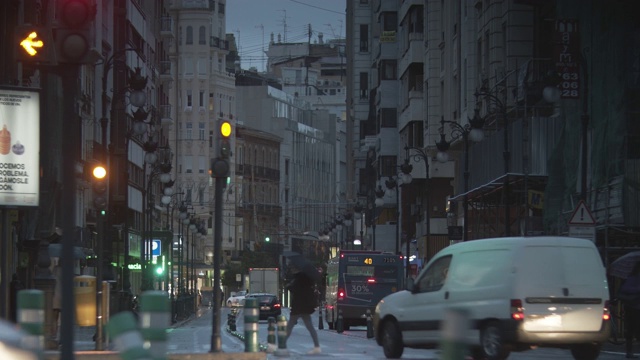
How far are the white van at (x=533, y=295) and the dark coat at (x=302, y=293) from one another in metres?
5.36

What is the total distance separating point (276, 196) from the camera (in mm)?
196125

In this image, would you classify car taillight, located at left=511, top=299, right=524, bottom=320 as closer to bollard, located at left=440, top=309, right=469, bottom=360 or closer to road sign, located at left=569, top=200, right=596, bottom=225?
road sign, located at left=569, top=200, right=596, bottom=225

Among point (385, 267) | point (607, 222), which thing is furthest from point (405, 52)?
point (607, 222)

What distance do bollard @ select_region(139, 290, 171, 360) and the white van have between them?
912 centimetres

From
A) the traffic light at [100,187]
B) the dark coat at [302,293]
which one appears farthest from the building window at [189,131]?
the dark coat at [302,293]

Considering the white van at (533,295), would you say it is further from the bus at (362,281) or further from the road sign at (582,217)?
the bus at (362,281)

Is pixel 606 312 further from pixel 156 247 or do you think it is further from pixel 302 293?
pixel 156 247

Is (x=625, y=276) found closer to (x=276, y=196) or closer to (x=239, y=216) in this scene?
(x=239, y=216)

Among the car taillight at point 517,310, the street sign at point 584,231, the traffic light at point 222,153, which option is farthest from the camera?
the street sign at point 584,231

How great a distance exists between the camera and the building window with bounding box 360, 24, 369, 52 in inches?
4934

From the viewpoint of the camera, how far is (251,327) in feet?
83.1

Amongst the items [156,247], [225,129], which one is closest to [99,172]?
[225,129]

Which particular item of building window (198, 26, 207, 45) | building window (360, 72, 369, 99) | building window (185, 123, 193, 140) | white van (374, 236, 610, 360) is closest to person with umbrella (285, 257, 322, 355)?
white van (374, 236, 610, 360)

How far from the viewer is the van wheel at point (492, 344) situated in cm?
2331
